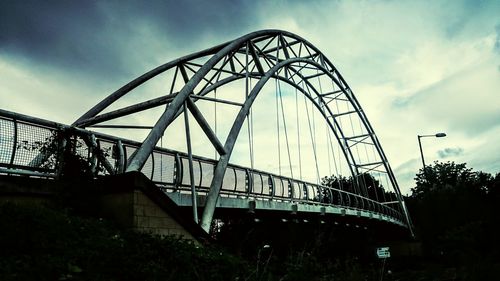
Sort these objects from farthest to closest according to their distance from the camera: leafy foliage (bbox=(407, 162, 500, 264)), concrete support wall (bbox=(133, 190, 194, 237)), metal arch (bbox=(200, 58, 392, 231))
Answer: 1. leafy foliage (bbox=(407, 162, 500, 264))
2. metal arch (bbox=(200, 58, 392, 231))
3. concrete support wall (bbox=(133, 190, 194, 237))

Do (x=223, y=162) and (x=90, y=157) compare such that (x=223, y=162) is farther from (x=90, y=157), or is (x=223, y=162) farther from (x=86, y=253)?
(x=86, y=253)

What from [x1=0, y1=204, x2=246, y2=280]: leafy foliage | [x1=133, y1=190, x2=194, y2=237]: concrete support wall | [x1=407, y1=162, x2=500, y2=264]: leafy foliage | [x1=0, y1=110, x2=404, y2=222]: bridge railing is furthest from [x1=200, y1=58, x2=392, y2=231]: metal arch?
[x1=407, y1=162, x2=500, y2=264]: leafy foliage

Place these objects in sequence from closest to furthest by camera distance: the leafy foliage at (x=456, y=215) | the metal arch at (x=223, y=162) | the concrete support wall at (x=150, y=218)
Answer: the concrete support wall at (x=150, y=218), the metal arch at (x=223, y=162), the leafy foliage at (x=456, y=215)

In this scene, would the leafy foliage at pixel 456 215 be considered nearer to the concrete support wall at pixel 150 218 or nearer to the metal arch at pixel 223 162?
the metal arch at pixel 223 162

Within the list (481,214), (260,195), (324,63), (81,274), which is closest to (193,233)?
(81,274)

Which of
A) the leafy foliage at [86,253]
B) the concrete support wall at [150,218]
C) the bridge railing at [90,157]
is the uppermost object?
the bridge railing at [90,157]

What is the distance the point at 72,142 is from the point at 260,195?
968 cm

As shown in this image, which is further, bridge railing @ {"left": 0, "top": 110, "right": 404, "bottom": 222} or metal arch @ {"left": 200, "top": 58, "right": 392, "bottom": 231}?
metal arch @ {"left": 200, "top": 58, "right": 392, "bottom": 231}

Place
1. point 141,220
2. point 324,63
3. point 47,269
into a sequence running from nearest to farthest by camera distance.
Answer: point 47,269 < point 141,220 < point 324,63

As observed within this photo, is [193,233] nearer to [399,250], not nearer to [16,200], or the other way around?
[16,200]

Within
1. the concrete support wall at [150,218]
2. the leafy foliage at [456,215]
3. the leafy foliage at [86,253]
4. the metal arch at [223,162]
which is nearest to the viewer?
the leafy foliage at [86,253]

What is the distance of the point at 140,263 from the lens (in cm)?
592

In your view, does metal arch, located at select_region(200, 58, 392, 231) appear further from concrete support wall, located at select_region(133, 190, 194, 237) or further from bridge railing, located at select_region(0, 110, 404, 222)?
concrete support wall, located at select_region(133, 190, 194, 237)

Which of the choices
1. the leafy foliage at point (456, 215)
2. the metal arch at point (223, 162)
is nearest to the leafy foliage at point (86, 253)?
the metal arch at point (223, 162)
